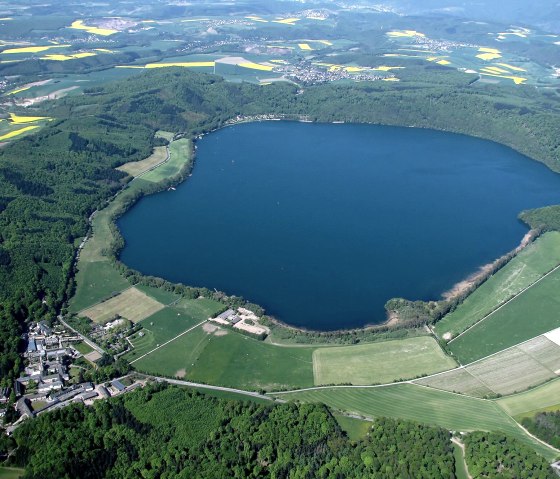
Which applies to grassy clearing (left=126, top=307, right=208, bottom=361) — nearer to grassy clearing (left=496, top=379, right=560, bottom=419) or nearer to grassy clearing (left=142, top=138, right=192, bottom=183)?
grassy clearing (left=496, top=379, right=560, bottom=419)

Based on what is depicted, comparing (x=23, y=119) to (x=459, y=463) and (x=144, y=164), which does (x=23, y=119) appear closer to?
(x=144, y=164)

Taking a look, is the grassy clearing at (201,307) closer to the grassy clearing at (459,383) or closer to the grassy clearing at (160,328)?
the grassy clearing at (160,328)

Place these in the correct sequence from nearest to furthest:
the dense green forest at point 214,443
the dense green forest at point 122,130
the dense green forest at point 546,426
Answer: the dense green forest at point 214,443 → the dense green forest at point 546,426 → the dense green forest at point 122,130

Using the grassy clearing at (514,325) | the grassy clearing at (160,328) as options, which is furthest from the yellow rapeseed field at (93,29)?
the grassy clearing at (514,325)

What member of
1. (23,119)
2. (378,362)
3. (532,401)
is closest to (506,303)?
(532,401)

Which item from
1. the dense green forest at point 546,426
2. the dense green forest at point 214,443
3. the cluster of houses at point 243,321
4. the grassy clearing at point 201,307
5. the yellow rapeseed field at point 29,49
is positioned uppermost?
the dense green forest at point 214,443

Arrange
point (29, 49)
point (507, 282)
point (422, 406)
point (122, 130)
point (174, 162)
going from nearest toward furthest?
point (422, 406)
point (507, 282)
point (174, 162)
point (122, 130)
point (29, 49)

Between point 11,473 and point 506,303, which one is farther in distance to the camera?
point 506,303
